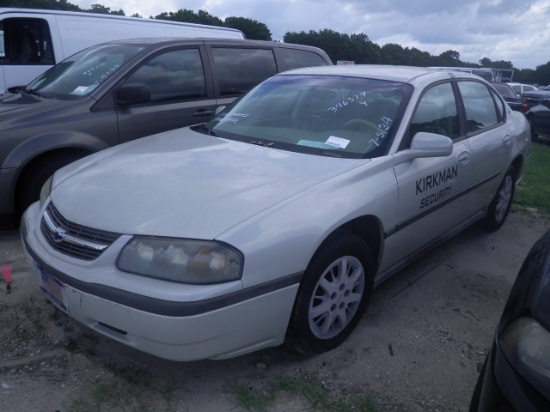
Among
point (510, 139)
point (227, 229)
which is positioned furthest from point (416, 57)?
point (227, 229)

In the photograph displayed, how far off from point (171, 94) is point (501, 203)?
3.30m

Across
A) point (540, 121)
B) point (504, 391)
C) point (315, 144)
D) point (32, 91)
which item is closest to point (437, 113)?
point (315, 144)

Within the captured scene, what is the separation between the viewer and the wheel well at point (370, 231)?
2.88 metres

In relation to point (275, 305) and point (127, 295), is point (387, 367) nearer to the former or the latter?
point (275, 305)

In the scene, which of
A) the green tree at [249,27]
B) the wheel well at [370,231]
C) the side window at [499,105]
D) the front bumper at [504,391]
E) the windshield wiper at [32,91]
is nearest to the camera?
the front bumper at [504,391]

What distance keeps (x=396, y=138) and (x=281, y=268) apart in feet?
4.22

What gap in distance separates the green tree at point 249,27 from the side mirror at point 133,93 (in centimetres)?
4484

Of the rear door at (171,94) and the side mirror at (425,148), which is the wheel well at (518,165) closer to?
the side mirror at (425,148)

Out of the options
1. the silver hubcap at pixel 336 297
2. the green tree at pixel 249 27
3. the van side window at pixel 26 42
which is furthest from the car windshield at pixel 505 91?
the green tree at pixel 249 27

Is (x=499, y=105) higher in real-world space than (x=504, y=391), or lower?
higher

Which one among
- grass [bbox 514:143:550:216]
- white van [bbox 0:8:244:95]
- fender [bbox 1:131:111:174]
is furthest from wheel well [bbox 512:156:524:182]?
white van [bbox 0:8:244:95]

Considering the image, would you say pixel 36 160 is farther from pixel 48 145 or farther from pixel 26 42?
pixel 26 42

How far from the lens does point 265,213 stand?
2.35 m

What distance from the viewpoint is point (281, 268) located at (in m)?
2.31
